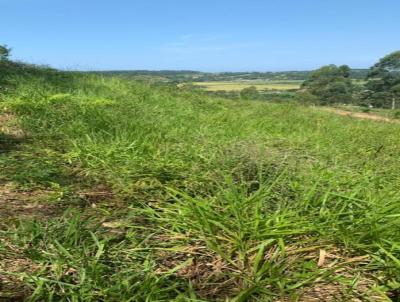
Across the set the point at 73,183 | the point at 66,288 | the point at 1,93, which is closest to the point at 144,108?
the point at 1,93

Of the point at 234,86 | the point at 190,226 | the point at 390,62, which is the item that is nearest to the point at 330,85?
the point at 234,86

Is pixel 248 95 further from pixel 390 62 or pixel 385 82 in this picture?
pixel 390 62

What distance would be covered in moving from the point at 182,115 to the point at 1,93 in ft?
7.43

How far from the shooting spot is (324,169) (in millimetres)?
2816

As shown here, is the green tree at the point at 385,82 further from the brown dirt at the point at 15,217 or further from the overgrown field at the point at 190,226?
the brown dirt at the point at 15,217

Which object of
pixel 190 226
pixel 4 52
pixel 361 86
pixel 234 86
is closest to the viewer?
pixel 190 226

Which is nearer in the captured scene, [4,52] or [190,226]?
[190,226]

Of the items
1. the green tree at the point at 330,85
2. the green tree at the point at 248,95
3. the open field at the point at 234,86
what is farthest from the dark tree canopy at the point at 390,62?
the green tree at the point at 248,95

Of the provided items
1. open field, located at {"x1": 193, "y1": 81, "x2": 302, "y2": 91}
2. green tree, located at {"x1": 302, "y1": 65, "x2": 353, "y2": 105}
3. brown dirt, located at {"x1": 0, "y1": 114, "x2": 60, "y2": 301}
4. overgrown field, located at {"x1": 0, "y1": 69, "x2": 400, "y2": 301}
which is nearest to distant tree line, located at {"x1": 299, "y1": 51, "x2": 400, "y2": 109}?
green tree, located at {"x1": 302, "y1": 65, "x2": 353, "y2": 105}

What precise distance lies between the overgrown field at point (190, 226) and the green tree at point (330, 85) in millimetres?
18393

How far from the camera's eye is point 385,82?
2941 centimetres

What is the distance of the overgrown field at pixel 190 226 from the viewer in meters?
1.61

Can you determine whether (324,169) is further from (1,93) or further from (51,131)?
(1,93)

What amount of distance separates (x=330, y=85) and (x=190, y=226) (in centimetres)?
2336
